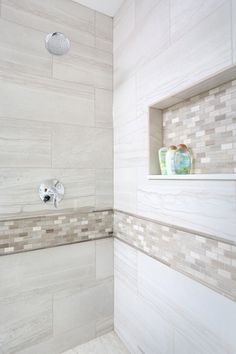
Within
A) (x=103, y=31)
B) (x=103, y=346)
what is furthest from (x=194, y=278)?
(x=103, y=31)

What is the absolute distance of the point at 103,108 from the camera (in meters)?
1.50

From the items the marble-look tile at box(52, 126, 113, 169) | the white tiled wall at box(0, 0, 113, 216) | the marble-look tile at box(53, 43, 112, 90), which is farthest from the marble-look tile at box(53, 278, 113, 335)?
the marble-look tile at box(53, 43, 112, 90)

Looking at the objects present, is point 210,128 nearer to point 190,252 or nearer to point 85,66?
point 190,252

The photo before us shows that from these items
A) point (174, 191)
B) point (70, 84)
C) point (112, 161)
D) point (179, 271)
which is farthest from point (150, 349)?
point (70, 84)

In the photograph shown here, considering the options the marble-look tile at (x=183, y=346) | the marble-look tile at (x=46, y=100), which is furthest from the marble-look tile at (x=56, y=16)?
the marble-look tile at (x=183, y=346)

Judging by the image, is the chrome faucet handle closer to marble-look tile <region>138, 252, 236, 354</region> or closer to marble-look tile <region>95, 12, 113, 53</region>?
marble-look tile <region>138, 252, 236, 354</region>

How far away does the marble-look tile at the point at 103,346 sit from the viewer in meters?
1.36

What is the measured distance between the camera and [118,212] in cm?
147

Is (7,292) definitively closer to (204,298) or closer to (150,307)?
(150,307)

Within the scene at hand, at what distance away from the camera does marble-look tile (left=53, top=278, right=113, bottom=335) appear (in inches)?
52.7

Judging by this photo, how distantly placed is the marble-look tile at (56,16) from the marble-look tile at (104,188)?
2.88 feet

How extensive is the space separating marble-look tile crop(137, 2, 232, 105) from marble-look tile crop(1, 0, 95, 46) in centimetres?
55

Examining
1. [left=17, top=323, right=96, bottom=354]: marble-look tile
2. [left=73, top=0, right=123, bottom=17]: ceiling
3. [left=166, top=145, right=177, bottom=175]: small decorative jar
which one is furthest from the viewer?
[left=73, top=0, right=123, bottom=17]: ceiling

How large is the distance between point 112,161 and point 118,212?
36 centimetres
